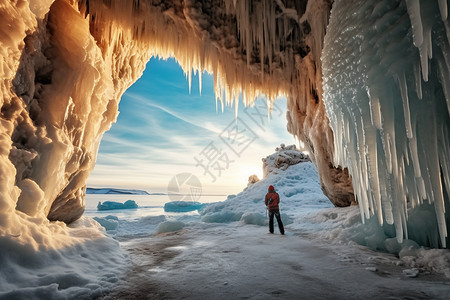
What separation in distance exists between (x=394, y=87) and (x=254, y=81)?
5009mm

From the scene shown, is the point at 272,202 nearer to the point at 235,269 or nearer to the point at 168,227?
the point at 168,227

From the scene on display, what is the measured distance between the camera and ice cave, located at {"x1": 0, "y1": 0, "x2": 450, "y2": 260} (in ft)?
8.89

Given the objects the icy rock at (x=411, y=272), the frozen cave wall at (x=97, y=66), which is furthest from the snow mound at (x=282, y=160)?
the icy rock at (x=411, y=272)

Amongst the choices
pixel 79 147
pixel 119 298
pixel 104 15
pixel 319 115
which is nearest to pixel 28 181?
pixel 79 147

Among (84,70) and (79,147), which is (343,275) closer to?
(79,147)

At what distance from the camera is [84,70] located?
4547 millimetres

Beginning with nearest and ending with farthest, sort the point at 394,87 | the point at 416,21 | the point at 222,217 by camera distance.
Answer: the point at 416,21
the point at 394,87
the point at 222,217

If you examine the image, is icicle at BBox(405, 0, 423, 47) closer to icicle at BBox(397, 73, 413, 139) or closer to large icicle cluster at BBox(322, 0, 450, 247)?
large icicle cluster at BBox(322, 0, 450, 247)

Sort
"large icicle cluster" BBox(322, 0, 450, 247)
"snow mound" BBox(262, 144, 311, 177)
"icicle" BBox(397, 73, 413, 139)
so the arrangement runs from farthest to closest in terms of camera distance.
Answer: "snow mound" BBox(262, 144, 311, 177), "icicle" BBox(397, 73, 413, 139), "large icicle cluster" BBox(322, 0, 450, 247)

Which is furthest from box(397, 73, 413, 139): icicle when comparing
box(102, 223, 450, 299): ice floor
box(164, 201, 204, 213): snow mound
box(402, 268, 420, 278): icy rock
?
box(164, 201, 204, 213): snow mound

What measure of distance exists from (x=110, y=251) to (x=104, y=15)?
5084mm

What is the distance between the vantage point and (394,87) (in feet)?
9.21

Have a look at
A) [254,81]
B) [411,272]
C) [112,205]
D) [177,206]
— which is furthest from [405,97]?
[112,205]

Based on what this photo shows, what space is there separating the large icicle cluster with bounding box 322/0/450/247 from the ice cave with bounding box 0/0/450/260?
14mm
